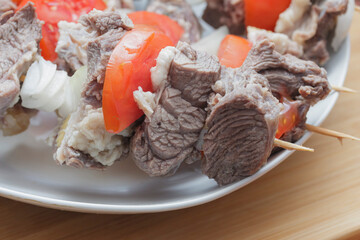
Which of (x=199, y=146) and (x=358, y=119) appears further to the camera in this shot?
(x=358, y=119)

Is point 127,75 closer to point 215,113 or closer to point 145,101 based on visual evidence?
point 145,101

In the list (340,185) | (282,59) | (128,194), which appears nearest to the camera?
(282,59)

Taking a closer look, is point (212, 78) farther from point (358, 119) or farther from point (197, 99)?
point (358, 119)

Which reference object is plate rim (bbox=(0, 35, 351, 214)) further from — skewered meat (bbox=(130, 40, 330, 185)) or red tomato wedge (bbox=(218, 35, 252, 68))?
red tomato wedge (bbox=(218, 35, 252, 68))

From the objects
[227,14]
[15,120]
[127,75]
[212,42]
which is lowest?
[15,120]

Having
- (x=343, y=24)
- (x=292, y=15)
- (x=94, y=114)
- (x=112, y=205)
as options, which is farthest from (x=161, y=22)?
(x=112, y=205)

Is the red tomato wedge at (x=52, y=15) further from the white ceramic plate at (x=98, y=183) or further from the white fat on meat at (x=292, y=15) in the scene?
the white fat on meat at (x=292, y=15)

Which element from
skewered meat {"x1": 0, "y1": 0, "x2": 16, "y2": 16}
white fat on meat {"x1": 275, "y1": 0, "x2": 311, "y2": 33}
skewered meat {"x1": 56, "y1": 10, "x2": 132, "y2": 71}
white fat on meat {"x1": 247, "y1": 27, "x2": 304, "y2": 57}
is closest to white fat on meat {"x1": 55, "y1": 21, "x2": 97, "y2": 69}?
skewered meat {"x1": 56, "y1": 10, "x2": 132, "y2": 71}

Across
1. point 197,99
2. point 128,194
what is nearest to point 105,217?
point 128,194
